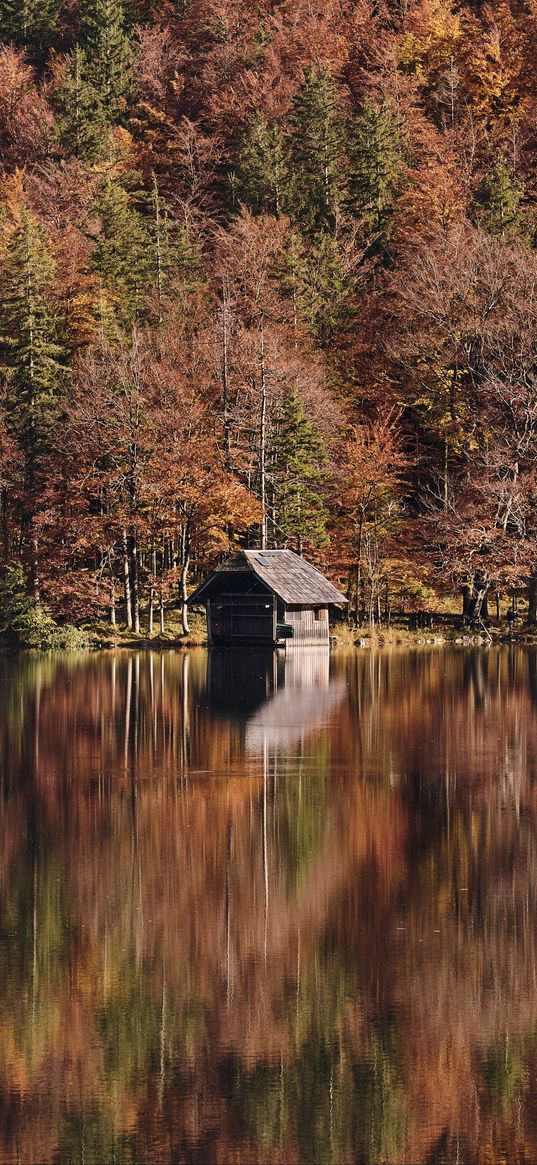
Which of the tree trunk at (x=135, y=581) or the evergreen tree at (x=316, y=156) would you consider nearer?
the tree trunk at (x=135, y=581)

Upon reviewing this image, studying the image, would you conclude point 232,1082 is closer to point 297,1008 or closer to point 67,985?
point 297,1008

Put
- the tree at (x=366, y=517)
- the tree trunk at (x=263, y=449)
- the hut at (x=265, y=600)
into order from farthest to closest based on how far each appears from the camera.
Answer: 1. the tree at (x=366, y=517)
2. the tree trunk at (x=263, y=449)
3. the hut at (x=265, y=600)

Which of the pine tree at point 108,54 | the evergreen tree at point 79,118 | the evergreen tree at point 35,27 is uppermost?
the evergreen tree at point 35,27

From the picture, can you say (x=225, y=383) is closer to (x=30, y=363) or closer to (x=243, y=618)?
(x=30, y=363)

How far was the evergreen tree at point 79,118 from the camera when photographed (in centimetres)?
10375

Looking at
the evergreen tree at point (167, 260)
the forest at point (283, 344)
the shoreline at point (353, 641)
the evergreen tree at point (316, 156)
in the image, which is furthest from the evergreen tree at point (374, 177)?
the shoreline at point (353, 641)

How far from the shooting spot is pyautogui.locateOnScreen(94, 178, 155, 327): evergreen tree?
263ft

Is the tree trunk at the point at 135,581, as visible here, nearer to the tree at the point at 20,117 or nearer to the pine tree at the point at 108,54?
the tree at the point at 20,117

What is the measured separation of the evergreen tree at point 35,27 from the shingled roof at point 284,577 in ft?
257

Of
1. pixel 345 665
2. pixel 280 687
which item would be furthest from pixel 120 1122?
pixel 345 665

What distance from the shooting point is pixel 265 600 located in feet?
197

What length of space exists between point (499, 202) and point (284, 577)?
34.1m

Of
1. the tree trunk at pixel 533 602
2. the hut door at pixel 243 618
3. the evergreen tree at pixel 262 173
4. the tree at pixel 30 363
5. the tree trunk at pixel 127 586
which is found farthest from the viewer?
the evergreen tree at pixel 262 173

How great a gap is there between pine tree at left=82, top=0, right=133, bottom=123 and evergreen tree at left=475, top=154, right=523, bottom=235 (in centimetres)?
3633
